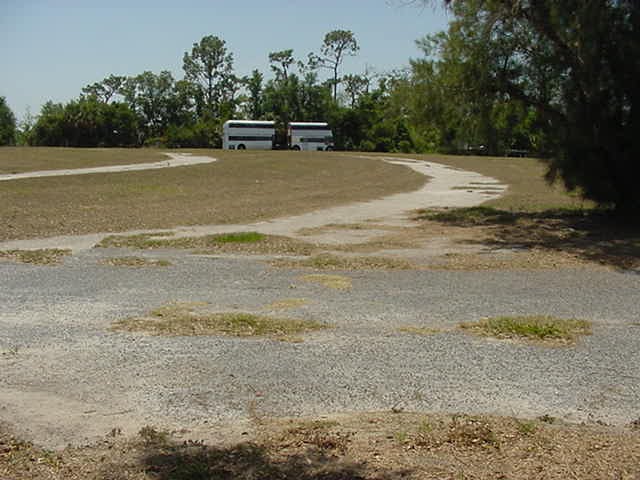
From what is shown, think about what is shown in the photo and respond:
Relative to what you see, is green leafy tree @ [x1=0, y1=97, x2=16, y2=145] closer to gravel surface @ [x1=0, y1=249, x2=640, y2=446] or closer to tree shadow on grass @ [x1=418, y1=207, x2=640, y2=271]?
tree shadow on grass @ [x1=418, y1=207, x2=640, y2=271]

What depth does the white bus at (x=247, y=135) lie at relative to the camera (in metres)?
84.5

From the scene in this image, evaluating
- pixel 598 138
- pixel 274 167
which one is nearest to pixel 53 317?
pixel 598 138

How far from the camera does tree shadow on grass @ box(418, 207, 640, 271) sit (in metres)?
14.1

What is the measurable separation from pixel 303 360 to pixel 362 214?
1477 centimetres

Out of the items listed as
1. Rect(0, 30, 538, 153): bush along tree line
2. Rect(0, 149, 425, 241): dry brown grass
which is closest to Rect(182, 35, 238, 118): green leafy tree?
Rect(0, 30, 538, 153): bush along tree line

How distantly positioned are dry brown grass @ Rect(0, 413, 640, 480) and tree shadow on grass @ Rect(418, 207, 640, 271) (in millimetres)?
8639

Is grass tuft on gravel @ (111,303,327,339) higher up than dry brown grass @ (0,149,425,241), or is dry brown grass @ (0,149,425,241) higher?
grass tuft on gravel @ (111,303,327,339)

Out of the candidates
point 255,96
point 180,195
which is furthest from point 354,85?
point 180,195

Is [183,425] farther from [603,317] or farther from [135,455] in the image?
[603,317]

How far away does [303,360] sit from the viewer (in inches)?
261

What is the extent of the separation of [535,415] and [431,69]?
16.3m

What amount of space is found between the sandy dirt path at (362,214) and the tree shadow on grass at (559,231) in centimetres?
147

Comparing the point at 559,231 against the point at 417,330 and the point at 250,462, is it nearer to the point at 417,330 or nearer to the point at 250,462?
the point at 417,330

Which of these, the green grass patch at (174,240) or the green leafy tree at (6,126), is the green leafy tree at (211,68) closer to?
the green leafy tree at (6,126)
